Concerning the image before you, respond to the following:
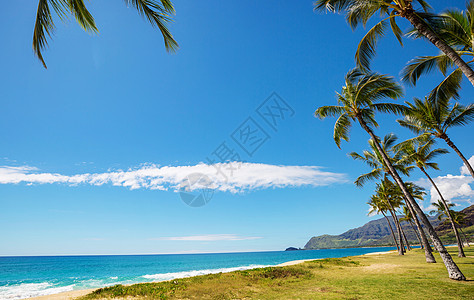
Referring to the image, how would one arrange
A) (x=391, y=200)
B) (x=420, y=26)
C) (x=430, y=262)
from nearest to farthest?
1. (x=420, y=26)
2. (x=430, y=262)
3. (x=391, y=200)

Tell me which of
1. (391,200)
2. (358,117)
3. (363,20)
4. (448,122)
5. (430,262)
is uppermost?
(363,20)

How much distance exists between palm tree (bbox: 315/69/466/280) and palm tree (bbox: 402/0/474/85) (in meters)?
3.00

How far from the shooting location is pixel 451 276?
877 cm

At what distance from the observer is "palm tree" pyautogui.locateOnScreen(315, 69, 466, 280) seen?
11.3 metres

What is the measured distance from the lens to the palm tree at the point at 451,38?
6406 millimetres

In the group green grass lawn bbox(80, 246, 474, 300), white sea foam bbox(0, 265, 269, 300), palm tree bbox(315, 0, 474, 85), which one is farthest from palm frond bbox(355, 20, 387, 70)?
white sea foam bbox(0, 265, 269, 300)

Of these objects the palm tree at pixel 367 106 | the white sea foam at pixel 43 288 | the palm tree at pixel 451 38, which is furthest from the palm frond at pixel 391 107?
the white sea foam at pixel 43 288

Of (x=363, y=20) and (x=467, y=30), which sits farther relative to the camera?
(x=363, y=20)

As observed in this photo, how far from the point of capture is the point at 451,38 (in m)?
7.06

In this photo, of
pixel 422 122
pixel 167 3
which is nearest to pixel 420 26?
pixel 167 3

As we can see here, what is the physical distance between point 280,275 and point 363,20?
43.1 ft

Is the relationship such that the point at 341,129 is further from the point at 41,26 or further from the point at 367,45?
the point at 41,26

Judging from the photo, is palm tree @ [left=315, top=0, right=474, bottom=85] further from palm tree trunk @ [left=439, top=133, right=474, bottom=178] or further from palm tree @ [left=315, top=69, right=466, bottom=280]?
palm tree trunk @ [left=439, top=133, right=474, bottom=178]

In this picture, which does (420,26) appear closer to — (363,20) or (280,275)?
(363,20)
